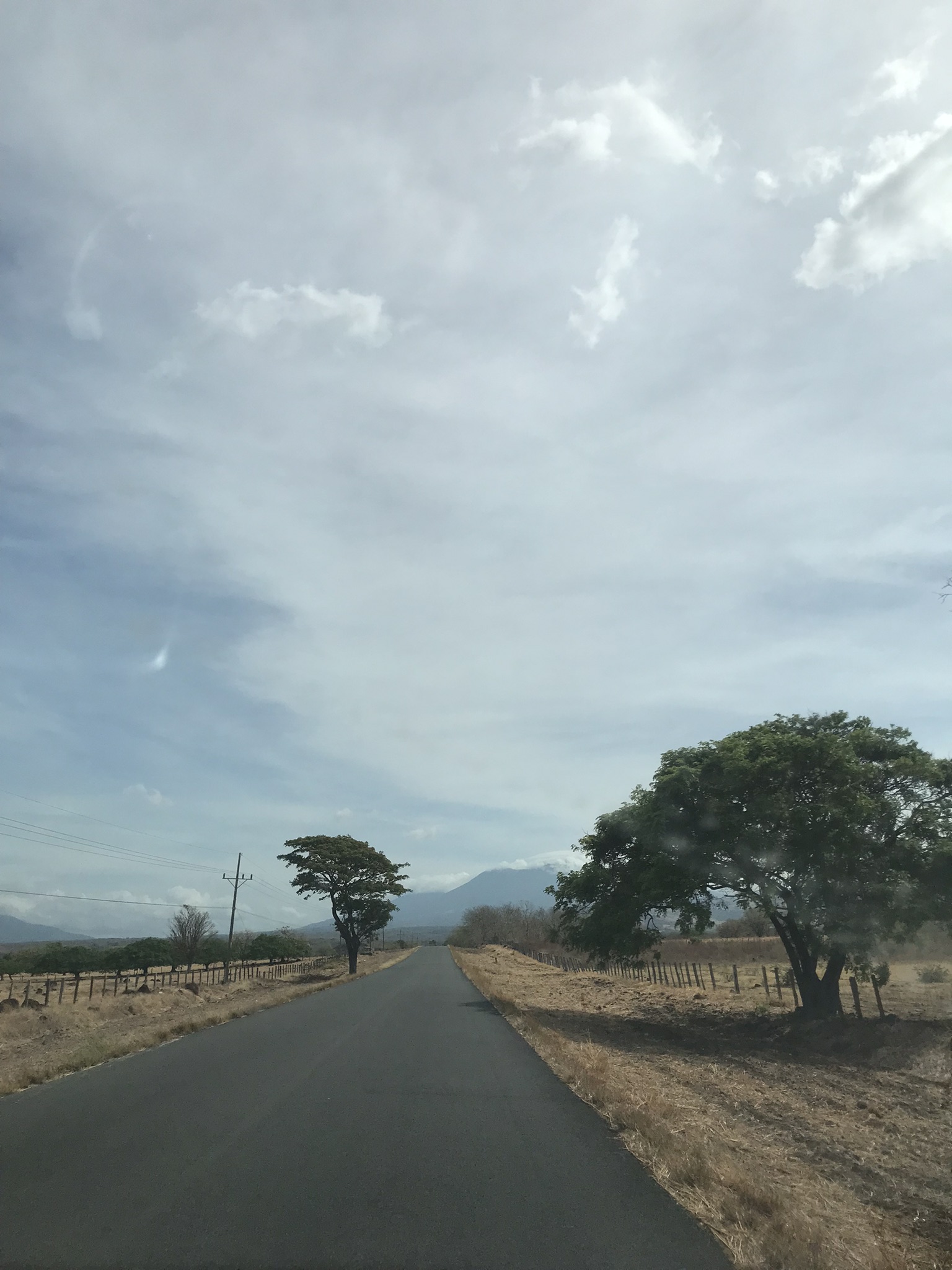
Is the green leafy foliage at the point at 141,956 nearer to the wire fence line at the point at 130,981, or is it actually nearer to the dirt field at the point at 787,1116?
the wire fence line at the point at 130,981

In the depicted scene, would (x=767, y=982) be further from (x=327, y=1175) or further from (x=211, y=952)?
(x=211, y=952)

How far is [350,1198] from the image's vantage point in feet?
21.9

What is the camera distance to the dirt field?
20.6 feet

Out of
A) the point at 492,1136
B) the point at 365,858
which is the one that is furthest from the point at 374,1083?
the point at 365,858

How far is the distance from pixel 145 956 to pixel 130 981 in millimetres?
13213

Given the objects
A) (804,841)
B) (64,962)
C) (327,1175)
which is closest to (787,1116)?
(327,1175)

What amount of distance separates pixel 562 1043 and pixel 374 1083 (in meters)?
5.98

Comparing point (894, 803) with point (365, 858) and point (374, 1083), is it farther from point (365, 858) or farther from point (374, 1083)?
point (365, 858)

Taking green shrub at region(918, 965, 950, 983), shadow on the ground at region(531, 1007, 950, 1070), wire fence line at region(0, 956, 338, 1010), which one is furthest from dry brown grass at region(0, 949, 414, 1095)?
green shrub at region(918, 965, 950, 983)

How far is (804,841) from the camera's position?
20484 millimetres

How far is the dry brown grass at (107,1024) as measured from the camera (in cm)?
1457

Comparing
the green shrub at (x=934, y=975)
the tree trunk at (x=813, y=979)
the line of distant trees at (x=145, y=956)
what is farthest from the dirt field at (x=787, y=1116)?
the line of distant trees at (x=145, y=956)

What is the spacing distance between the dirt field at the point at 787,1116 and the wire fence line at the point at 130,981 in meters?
24.9

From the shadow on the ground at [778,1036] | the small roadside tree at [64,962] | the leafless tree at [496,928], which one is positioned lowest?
the shadow on the ground at [778,1036]
